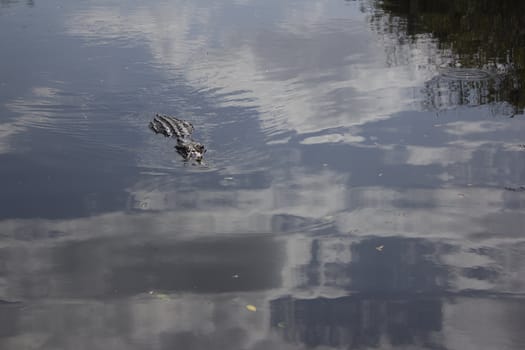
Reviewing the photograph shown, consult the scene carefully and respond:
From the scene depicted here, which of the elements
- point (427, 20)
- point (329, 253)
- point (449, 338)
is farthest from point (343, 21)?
point (449, 338)

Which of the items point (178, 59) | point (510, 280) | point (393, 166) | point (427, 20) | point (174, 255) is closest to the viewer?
point (510, 280)

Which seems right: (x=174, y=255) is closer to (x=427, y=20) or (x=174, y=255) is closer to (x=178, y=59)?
(x=178, y=59)

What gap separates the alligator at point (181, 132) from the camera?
11.0 m

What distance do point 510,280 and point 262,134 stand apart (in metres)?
5.15

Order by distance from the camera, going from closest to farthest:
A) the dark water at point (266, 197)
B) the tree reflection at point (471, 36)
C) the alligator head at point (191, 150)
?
the dark water at point (266, 197) < the alligator head at point (191, 150) < the tree reflection at point (471, 36)

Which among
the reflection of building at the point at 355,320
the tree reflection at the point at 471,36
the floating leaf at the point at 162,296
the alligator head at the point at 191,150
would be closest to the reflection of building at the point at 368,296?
the reflection of building at the point at 355,320

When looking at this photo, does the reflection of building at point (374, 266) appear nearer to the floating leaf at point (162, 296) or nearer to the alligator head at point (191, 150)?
the floating leaf at point (162, 296)

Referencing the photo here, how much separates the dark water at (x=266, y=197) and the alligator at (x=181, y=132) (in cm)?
17

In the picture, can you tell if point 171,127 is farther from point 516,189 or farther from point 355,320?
point 355,320

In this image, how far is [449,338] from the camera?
6.90m

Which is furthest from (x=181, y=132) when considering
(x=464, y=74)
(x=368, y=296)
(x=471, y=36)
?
(x=471, y=36)

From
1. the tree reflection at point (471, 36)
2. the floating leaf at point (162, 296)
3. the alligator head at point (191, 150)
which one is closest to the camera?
the floating leaf at point (162, 296)

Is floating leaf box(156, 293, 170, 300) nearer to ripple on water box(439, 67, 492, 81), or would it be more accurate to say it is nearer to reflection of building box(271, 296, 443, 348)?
reflection of building box(271, 296, 443, 348)

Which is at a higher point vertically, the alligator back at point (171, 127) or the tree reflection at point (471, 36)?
the alligator back at point (171, 127)
